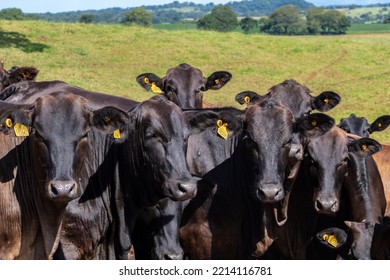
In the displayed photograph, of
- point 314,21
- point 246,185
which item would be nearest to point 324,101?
point 246,185

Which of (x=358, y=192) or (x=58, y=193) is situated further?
(x=358, y=192)

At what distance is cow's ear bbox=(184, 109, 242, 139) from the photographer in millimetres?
7262

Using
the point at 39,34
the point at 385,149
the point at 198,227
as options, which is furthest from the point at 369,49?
the point at 198,227

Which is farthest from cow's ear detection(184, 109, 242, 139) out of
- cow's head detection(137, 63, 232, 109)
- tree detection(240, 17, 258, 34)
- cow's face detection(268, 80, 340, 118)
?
tree detection(240, 17, 258, 34)

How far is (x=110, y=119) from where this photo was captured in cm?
671

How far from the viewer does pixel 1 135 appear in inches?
269

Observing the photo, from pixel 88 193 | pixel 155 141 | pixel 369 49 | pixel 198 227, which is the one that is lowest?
pixel 369 49

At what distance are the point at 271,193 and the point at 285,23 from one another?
77.8m

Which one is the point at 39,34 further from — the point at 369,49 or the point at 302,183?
the point at 302,183

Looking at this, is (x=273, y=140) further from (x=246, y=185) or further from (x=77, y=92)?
(x=77, y=92)

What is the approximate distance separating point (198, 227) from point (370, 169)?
1891mm

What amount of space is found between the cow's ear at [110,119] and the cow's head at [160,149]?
7.6 inches

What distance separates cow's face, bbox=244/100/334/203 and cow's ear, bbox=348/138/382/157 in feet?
1.79

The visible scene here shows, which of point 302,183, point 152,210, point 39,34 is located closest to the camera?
point 152,210
